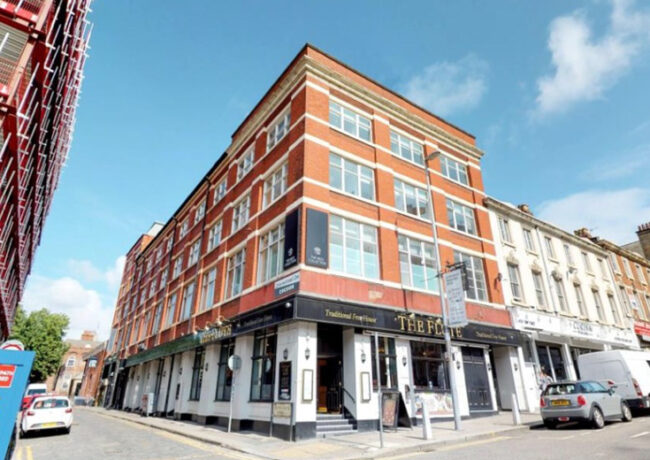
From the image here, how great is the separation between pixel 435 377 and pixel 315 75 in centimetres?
1525

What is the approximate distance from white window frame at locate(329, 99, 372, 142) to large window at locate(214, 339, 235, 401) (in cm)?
1187

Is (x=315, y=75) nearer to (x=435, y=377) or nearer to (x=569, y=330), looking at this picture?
(x=435, y=377)

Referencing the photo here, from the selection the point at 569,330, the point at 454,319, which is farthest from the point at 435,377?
the point at 569,330

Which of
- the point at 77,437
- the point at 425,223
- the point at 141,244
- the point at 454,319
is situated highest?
the point at 141,244

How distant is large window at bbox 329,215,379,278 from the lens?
14891mm

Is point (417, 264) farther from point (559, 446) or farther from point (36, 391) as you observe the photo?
point (36, 391)

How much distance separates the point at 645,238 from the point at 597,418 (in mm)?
37070

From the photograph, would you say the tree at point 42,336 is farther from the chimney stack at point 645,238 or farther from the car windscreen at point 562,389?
the chimney stack at point 645,238

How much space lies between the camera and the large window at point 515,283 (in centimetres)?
2158

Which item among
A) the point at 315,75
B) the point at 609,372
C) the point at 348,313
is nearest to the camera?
the point at 348,313

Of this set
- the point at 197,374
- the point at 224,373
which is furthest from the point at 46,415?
the point at 197,374

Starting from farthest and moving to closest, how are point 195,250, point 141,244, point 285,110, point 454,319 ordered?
point 141,244, point 195,250, point 285,110, point 454,319

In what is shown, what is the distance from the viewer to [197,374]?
21.5m

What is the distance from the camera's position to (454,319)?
48.0 ft
